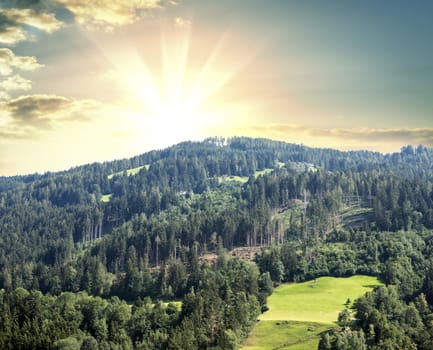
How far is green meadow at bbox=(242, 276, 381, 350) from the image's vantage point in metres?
101

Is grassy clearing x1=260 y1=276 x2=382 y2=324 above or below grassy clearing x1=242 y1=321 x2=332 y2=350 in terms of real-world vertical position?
above

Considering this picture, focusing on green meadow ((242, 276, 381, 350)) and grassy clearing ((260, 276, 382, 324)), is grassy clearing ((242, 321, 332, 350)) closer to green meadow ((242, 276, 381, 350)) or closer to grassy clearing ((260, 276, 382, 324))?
green meadow ((242, 276, 381, 350))

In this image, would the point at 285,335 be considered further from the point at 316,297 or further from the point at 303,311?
the point at 316,297

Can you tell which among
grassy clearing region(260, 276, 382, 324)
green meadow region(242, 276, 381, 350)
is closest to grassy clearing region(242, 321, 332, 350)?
green meadow region(242, 276, 381, 350)

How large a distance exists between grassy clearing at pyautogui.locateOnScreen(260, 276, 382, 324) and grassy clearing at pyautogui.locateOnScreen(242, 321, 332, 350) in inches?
161

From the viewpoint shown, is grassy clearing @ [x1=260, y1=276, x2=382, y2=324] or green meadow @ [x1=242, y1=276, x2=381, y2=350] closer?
green meadow @ [x1=242, y1=276, x2=381, y2=350]

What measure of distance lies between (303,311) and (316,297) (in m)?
14.1

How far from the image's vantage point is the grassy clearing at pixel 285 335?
3846 inches

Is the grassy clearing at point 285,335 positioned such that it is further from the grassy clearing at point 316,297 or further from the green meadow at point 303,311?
the grassy clearing at point 316,297

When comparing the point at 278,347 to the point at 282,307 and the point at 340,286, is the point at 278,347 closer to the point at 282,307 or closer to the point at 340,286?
the point at 282,307

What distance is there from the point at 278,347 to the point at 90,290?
9277 cm

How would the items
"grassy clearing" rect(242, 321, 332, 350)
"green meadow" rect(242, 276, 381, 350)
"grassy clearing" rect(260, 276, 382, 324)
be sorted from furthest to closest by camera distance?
"grassy clearing" rect(260, 276, 382, 324)
"green meadow" rect(242, 276, 381, 350)
"grassy clearing" rect(242, 321, 332, 350)

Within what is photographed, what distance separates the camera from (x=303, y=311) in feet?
394

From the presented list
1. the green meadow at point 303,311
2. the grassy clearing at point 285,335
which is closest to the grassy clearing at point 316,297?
the green meadow at point 303,311
